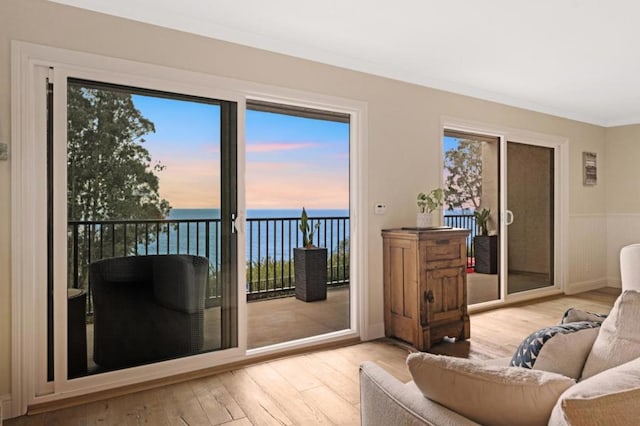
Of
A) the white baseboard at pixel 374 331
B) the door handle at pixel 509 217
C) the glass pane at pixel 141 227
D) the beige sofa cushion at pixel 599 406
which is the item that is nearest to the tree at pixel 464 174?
the door handle at pixel 509 217

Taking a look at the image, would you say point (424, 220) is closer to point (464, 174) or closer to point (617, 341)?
point (464, 174)

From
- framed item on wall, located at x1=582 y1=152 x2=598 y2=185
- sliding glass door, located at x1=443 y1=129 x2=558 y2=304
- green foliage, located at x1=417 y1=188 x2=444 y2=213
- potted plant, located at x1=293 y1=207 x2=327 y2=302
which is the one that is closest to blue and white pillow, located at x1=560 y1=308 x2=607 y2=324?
green foliage, located at x1=417 y1=188 x2=444 y2=213

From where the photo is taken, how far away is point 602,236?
236 inches

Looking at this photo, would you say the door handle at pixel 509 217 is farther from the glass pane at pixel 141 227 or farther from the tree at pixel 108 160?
the tree at pixel 108 160

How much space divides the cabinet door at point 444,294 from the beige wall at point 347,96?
1.65 ft

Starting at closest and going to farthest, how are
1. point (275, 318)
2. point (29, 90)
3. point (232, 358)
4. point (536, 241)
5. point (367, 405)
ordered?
point (367, 405)
point (29, 90)
point (232, 358)
point (275, 318)
point (536, 241)

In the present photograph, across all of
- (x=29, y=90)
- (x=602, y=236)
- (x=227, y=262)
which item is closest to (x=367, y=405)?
(x=227, y=262)

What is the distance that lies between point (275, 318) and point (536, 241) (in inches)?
140

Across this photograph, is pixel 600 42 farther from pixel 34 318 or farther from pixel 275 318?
pixel 34 318

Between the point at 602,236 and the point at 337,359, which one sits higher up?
the point at 602,236

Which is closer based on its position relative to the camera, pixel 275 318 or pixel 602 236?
pixel 275 318

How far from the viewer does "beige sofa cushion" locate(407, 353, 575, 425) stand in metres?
0.93

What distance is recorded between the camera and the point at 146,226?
2725mm

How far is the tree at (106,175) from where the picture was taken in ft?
8.22
